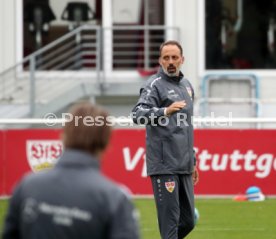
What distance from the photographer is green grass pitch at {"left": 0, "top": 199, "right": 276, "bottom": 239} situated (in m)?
11.2

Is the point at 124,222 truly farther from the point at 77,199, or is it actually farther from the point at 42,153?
the point at 42,153

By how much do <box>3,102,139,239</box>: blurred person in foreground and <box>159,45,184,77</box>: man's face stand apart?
427 centimetres

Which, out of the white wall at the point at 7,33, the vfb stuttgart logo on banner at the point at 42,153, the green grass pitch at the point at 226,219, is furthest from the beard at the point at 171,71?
the white wall at the point at 7,33

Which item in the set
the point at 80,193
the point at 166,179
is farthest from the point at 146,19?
the point at 80,193

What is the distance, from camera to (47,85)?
64.0 ft

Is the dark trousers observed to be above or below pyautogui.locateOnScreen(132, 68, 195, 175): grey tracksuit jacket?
below

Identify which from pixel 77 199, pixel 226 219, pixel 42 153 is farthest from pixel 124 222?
pixel 42 153

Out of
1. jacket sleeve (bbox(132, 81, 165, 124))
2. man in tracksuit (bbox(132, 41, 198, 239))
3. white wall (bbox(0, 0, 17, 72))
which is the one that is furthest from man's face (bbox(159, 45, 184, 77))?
white wall (bbox(0, 0, 17, 72))

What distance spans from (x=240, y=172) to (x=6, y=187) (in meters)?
3.17

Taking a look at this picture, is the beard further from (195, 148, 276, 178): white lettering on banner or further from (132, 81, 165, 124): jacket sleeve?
(195, 148, 276, 178): white lettering on banner

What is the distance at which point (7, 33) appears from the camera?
19.7 m

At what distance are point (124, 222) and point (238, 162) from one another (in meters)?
10.6

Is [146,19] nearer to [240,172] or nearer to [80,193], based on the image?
[240,172]

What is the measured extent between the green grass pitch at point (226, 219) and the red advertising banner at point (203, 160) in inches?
15.8
